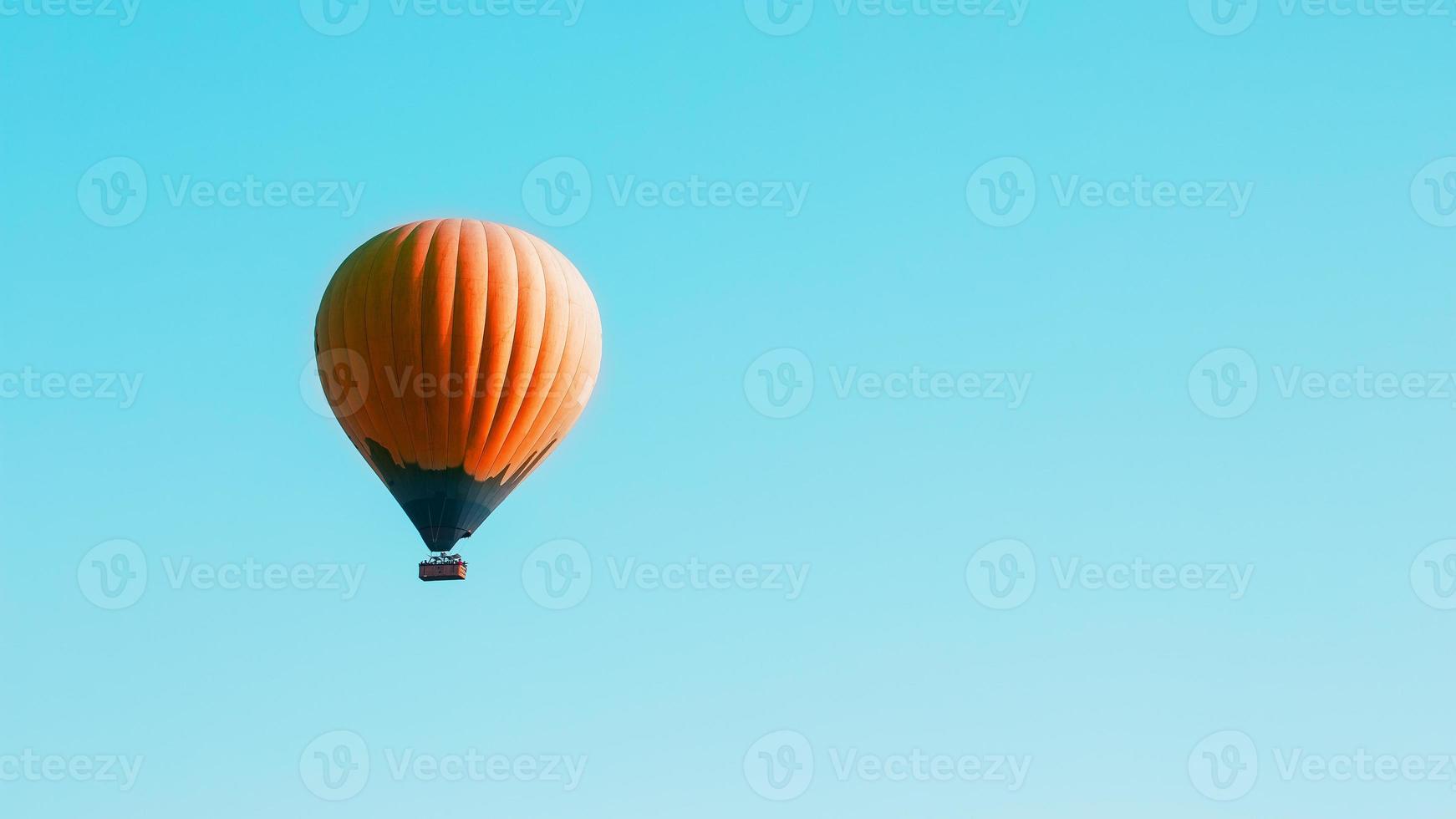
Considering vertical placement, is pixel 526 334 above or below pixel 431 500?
above

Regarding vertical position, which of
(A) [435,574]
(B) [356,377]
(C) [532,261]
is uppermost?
(C) [532,261]

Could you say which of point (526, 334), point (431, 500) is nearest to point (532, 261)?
point (526, 334)

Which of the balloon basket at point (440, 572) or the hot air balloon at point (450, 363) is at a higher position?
the hot air balloon at point (450, 363)

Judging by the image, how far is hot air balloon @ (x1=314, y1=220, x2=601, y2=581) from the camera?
6525 cm

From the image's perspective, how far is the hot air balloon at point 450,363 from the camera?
214ft

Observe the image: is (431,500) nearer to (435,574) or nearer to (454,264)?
(435,574)

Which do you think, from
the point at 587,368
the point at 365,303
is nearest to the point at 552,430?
the point at 587,368

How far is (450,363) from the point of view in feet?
213

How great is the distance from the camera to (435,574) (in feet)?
216

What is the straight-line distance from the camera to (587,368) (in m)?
68.2

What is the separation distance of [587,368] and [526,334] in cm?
292

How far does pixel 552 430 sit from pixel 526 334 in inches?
127

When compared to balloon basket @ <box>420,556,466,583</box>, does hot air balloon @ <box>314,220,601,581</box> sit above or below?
above

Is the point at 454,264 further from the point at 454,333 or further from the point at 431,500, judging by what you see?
the point at 431,500
